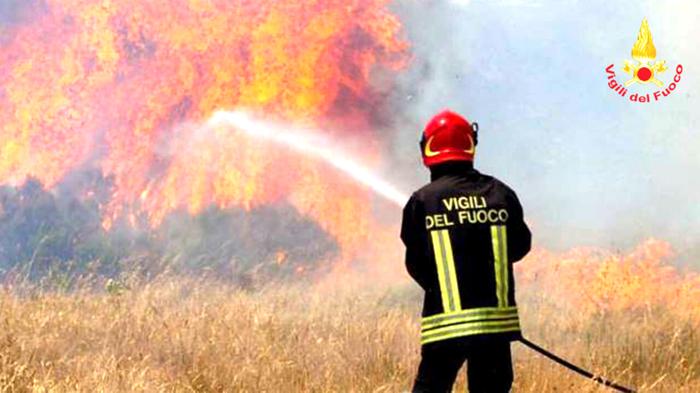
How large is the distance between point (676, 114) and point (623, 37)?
2.41 metres

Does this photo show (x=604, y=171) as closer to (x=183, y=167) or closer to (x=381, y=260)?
(x=381, y=260)

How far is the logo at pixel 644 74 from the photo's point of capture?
1659 cm

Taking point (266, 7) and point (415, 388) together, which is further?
point (266, 7)

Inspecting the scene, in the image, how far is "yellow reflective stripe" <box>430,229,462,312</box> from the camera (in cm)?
435

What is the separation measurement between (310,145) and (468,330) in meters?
12.2

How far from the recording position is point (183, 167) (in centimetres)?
1617

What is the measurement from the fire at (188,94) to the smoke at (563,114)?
1.43 meters

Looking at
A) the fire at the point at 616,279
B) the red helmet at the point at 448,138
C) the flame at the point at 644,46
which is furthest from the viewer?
the flame at the point at 644,46

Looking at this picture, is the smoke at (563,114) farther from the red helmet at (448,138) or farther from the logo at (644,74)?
the red helmet at (448,138)

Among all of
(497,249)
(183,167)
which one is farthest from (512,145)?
(497,249)

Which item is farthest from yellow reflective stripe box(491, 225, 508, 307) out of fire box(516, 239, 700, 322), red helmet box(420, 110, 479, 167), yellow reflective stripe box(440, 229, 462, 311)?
fire box(516, 239, 700, 322)

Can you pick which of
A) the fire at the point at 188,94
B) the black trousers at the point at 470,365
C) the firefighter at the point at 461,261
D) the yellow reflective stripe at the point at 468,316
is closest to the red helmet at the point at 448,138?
the firefighter at the point at 461,261

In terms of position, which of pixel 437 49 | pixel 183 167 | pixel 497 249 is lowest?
pixel 497 249

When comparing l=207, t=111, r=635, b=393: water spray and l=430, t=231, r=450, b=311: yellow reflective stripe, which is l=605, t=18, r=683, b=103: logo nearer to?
l=207, t=111, r=635, b=393: water spray
